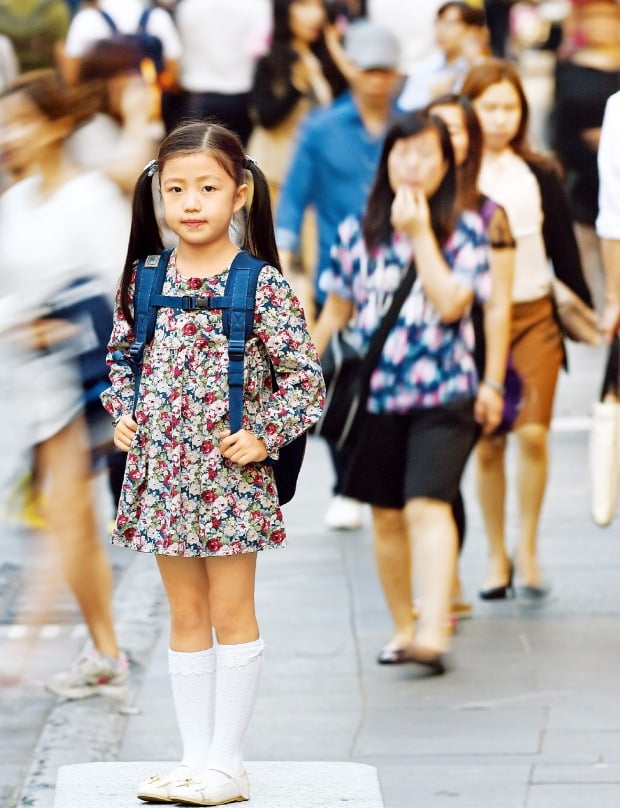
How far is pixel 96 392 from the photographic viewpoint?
586 centimetres

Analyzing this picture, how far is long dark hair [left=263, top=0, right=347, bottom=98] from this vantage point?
11273mm

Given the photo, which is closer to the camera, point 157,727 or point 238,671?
point 238,671

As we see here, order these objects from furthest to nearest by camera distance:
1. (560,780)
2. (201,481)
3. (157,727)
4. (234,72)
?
(234,72), (157,727), (560,780), (201,481)

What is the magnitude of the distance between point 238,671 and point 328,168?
144 inches

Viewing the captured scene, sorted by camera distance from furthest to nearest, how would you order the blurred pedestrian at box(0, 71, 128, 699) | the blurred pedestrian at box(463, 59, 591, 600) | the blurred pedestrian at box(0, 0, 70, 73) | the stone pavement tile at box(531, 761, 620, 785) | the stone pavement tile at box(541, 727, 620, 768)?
the blurred pedestrian at box(0, 0, 70, 73) → the blurred pedestrian at box(463, 59, 591, 600) → the blurred pedestrian at box(0, 71, 128, 699) → the stone pavement tile at box(541, 727, 620, 768) → the stone pavement tile at box(531, 761, 620, 785)

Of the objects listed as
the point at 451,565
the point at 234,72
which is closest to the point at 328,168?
the point at 451,565

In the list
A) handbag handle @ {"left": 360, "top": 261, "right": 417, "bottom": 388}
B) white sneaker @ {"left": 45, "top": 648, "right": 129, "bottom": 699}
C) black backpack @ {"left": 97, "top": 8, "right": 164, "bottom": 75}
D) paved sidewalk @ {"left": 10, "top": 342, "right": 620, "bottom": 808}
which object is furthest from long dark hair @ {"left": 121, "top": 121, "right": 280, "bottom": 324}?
black backpack @ {"left": 97, "top": 8, "right": 164, "bottom": 75}

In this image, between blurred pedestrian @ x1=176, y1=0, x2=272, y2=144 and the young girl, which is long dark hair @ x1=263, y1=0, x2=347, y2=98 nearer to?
blurred pedestrian @ x1=176, y1=0, x2=272, y2=144

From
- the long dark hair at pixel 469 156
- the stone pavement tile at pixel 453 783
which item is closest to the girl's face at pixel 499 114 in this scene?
the long dark hair at pixel 469 156

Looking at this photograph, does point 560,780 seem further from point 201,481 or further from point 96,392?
point 96,392

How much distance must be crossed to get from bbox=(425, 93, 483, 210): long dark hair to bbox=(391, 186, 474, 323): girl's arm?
0.68 feet

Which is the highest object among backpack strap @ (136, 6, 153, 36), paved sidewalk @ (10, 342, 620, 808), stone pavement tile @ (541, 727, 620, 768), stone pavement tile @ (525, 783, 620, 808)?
backpack strap @ (136, 6, 153, 36)

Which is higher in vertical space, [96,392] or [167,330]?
[167,330]

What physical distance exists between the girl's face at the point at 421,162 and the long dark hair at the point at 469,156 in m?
0.11
